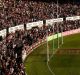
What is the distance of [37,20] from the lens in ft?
277

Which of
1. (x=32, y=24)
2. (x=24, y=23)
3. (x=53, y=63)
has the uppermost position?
(x=24, y=23)

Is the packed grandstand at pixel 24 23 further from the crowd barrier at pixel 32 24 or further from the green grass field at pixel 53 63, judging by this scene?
the green grass field at pixel 53 63

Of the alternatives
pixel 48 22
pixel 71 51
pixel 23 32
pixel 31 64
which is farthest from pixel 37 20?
pixel 31 64

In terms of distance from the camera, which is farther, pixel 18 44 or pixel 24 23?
pixel 24 23

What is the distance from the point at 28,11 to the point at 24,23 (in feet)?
38.8

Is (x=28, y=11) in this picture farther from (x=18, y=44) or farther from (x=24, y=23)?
(x=18, y=44)

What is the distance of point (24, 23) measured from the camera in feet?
251

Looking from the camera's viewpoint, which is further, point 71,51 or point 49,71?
point 71,51

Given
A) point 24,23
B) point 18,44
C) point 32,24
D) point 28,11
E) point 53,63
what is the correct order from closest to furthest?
point 53,63
point 18,44
point 24,23
point 32,24
point 28,11

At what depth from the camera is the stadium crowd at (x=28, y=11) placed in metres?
78.2

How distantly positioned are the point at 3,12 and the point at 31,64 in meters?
28.4

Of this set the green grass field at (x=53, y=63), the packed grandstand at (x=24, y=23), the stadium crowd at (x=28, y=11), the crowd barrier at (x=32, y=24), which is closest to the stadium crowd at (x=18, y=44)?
the packed grandstand at (x=24, y=23)

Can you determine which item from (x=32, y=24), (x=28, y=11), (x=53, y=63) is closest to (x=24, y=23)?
(x=32, y=24)

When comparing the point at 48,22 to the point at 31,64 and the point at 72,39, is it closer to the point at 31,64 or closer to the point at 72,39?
the point at 72,39
